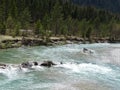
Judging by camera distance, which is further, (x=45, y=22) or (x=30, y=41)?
(x=45, y=22)

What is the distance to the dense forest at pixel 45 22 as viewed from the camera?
9144cm

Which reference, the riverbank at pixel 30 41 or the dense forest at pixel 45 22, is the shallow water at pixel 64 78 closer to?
the riverbank at pixel 30 41

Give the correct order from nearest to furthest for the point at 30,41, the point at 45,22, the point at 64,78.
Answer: the point at 64,78 → the point at 30,41 → the point at 45,22

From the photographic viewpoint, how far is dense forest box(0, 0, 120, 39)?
91.4 meters

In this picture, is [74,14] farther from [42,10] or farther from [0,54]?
[0,54]

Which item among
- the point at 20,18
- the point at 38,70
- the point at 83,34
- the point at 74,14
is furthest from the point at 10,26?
the point at 74,14

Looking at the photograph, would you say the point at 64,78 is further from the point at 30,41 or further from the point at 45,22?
the point at 45,22

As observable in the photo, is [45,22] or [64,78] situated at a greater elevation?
[45,22]

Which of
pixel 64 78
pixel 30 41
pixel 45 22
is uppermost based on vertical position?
pixel 45 22

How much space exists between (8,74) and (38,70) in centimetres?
544

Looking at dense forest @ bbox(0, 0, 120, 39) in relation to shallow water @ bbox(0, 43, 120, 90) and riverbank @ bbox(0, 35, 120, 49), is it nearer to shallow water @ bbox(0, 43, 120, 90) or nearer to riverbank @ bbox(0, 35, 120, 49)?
riverbank @ bbox(0, 35, 120, 49)

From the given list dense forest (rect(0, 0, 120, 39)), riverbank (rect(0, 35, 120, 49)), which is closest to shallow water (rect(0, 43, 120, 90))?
riverbank (rect(0, 35, 120, 49))

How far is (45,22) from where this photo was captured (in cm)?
10525

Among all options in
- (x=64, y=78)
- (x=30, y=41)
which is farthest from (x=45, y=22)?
(x=64, y=78)
